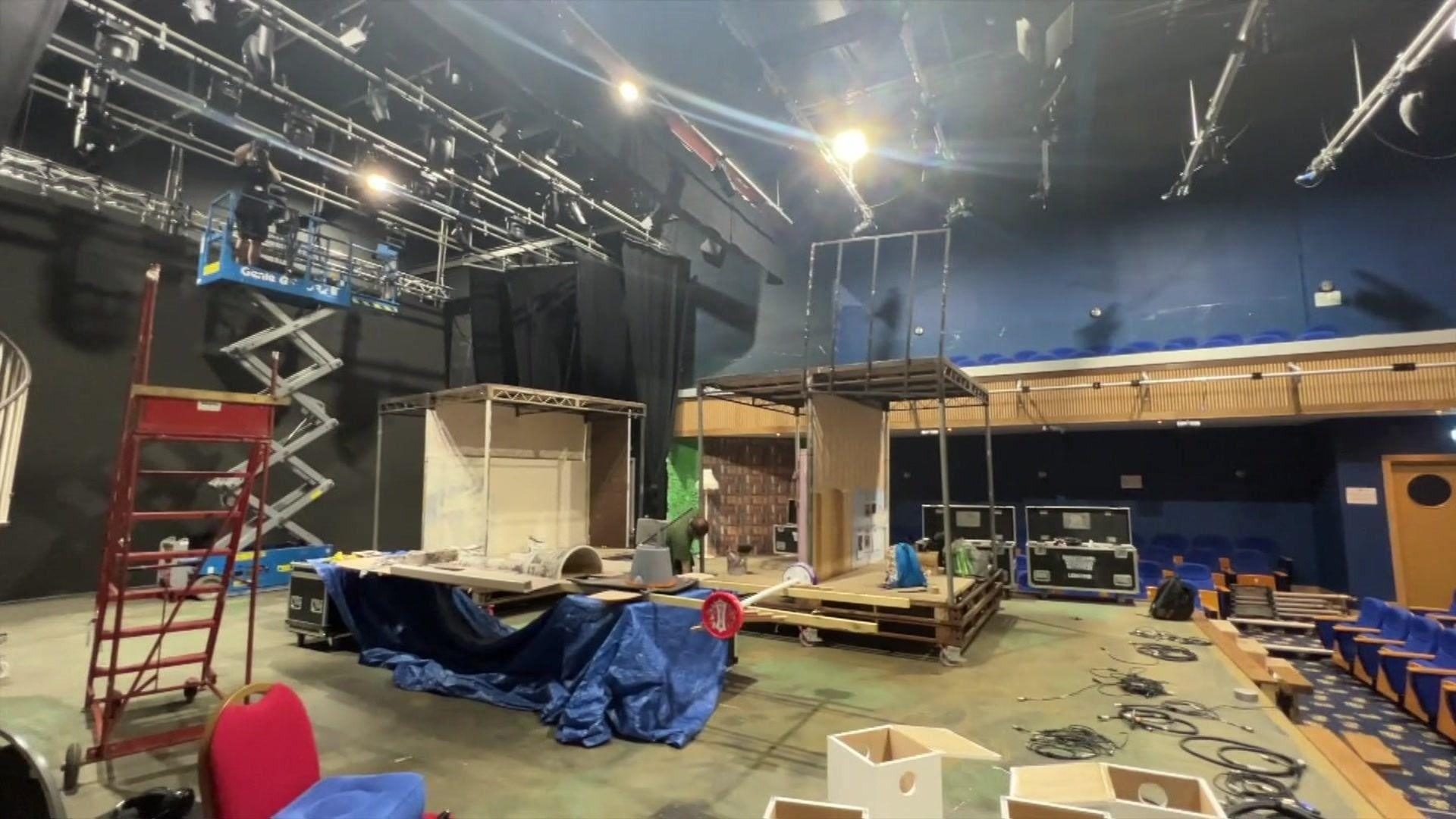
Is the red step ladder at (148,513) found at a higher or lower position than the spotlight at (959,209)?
lower

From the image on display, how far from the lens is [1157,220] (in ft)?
35.3

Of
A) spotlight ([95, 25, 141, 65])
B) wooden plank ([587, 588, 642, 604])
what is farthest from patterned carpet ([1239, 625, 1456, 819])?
spotlight ([95, 25, 141, 65])

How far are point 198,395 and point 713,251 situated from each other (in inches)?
346

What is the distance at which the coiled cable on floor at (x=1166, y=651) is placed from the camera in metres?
5.90

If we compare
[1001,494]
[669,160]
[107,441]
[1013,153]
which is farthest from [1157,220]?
[107,441]

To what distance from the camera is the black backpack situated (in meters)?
7.60

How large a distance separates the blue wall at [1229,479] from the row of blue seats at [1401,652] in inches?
69.6

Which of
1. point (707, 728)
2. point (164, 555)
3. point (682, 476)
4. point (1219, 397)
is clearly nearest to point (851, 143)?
point (1219, 397)

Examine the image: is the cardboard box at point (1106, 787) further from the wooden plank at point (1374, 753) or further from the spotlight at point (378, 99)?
the spotlight at point (378, 99)

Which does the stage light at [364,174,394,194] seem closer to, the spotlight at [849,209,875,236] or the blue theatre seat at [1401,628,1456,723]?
the spotlight at [849,209,875,236]

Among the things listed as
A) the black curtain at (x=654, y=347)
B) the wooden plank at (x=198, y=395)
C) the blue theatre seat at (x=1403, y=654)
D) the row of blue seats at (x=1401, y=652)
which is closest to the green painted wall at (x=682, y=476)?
the black curtain at (x=654, y=347)

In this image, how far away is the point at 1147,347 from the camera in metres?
10.1

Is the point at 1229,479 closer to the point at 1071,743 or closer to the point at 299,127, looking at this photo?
the point at 1071,743

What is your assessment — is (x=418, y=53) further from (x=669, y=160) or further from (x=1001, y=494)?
(x=1001, y=494)
